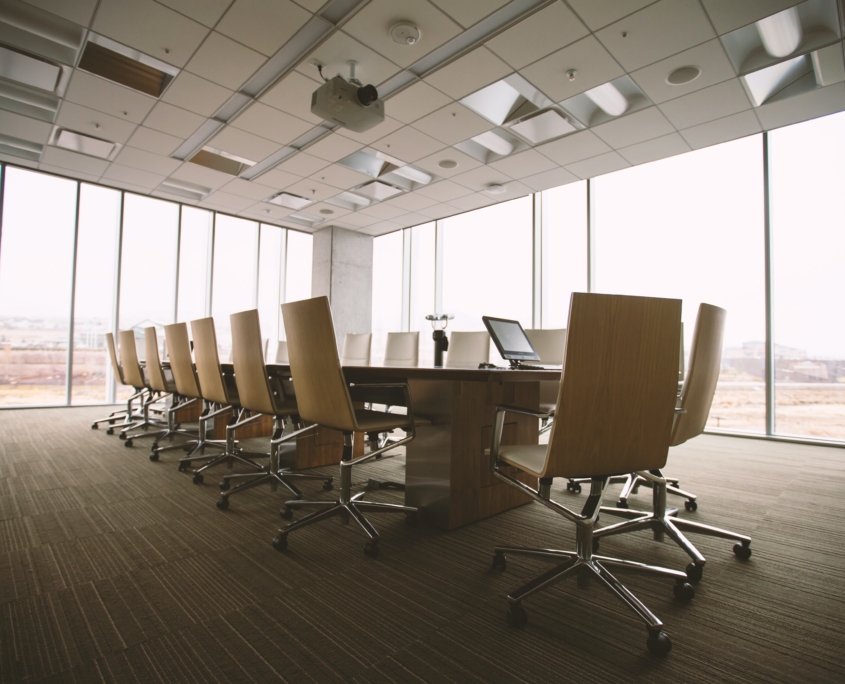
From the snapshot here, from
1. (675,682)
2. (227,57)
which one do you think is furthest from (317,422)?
(227,57)

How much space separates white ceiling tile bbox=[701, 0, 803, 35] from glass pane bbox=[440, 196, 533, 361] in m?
3.86

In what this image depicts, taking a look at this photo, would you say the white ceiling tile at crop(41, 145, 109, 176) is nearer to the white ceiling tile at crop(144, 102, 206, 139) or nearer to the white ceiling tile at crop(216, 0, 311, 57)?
the white ceiling tile at crop(144, 102, 206, 139)

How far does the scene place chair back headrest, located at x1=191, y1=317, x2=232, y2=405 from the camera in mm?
3137

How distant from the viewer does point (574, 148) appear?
5645 mm

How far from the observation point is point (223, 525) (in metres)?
2.41

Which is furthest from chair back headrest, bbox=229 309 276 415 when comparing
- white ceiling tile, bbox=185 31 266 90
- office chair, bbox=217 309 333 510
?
white ceiling tile, bbox=185 31 266 90

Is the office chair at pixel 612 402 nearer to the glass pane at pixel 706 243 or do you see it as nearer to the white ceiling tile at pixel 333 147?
the glass pane at pixel 706 243

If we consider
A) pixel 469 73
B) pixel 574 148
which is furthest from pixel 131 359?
pixel 574 148

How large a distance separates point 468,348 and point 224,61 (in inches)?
139

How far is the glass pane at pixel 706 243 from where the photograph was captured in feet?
18.0

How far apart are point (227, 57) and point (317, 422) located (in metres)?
3.71

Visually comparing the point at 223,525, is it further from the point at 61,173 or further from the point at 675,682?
the point at 61,173

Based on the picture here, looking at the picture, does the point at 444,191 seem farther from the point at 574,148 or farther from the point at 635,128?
the point at 635,128

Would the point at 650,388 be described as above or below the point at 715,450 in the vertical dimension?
above
